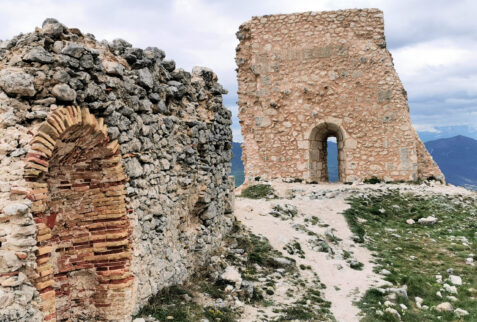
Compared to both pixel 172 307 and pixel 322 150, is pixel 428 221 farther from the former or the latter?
pixel 172 307

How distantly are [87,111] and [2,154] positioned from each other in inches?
40.4

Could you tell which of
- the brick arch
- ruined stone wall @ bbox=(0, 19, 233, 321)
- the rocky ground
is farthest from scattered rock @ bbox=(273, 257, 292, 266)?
the brick arch

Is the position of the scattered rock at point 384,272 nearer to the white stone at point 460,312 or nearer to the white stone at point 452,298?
the white stone at point 452,298

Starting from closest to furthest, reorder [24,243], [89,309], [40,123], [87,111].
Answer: [24,243], [40,123], [87,111], [89,309]

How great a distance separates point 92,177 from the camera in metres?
5.18

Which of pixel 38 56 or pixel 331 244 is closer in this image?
pixel 38 56

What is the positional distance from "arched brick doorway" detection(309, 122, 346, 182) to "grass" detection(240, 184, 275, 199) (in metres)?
2.12

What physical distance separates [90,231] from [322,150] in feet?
42.9

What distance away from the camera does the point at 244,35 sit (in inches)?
653

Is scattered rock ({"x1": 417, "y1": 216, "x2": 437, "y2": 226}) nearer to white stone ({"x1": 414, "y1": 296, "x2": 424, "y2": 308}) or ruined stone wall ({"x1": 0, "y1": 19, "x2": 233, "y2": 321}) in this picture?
white stone ({"x1": 414, "y1": 296, "x2": 424, "y2": 308})

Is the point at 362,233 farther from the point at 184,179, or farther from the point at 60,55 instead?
the point at 60,55

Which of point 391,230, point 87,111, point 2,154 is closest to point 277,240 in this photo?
point 391,230

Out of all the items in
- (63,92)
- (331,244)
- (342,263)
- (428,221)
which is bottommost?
(342,263)

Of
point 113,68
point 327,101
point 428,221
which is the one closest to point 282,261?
point 113,68
